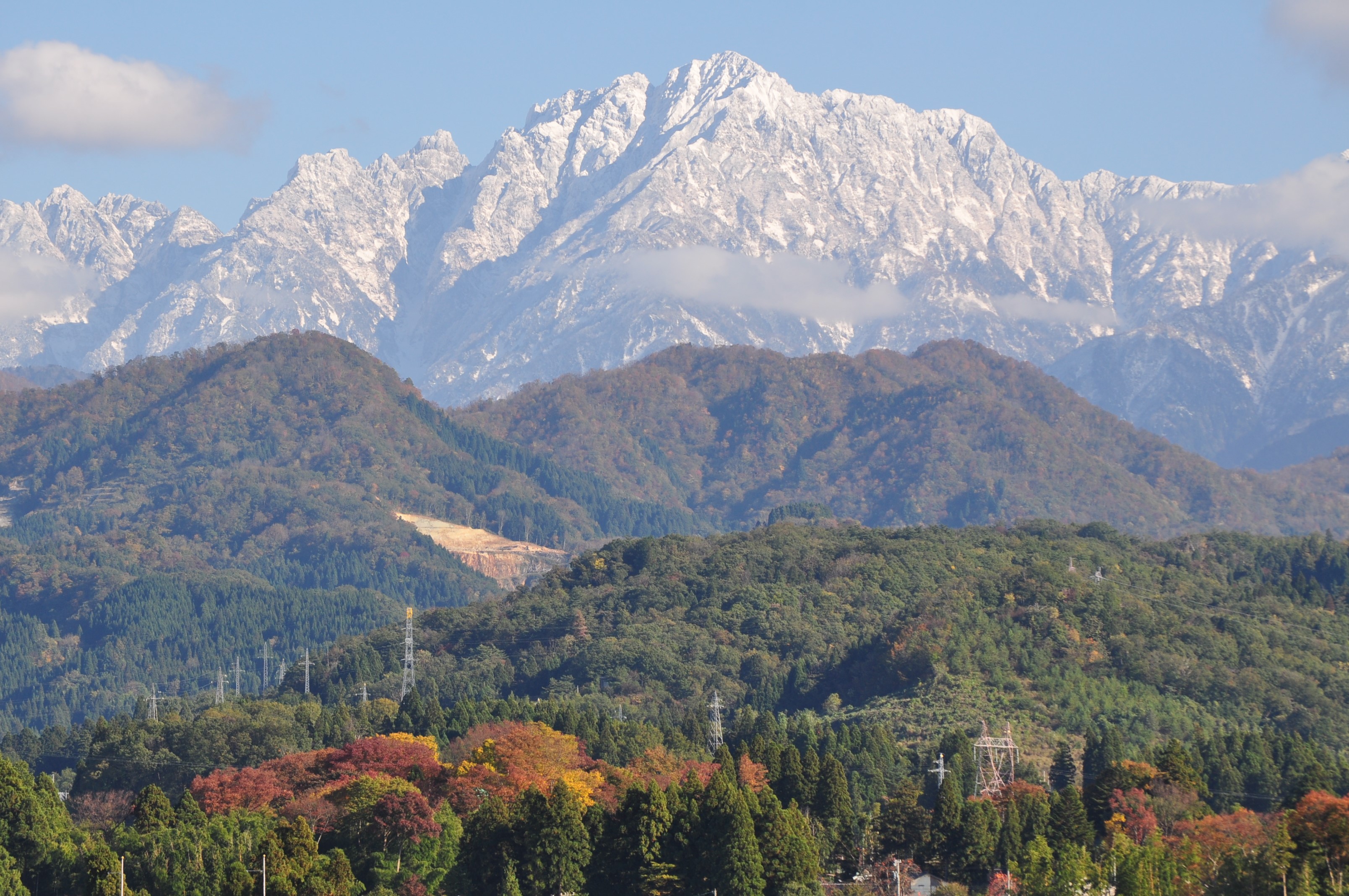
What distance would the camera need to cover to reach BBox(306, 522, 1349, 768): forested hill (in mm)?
134875

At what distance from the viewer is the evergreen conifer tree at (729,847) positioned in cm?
8175

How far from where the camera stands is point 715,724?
125 metres

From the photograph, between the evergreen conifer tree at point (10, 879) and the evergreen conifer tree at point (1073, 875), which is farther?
the evergreen conifer tree at point (10, 879)

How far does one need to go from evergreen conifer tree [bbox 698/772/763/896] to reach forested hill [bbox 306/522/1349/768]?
34520 millimetres

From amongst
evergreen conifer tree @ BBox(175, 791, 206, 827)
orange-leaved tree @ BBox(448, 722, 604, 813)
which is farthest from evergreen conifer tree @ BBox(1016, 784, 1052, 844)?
evergreen conifer tree @ BBox(175, 791, 206, 827)

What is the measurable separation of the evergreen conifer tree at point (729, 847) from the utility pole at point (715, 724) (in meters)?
26.2

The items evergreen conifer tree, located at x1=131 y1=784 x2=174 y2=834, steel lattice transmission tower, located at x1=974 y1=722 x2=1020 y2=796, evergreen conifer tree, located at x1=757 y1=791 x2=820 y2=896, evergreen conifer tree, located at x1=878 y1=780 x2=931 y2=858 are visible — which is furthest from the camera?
steel lattice transmission tower, located at x1=974 y1=722 x2=1020 y2=796

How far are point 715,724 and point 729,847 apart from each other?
42946 millimetres

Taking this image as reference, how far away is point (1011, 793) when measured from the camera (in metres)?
97.8

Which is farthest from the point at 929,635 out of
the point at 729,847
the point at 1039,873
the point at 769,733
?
the point at 1039,873

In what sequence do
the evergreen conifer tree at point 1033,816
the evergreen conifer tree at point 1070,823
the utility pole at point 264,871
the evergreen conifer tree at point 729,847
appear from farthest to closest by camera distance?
the evergreen conifer tree at point 1033,816, the evergreen conifer tree at point 1070,823, the evergreen conifer tree at point 729,847, the utility pole at point 264,871

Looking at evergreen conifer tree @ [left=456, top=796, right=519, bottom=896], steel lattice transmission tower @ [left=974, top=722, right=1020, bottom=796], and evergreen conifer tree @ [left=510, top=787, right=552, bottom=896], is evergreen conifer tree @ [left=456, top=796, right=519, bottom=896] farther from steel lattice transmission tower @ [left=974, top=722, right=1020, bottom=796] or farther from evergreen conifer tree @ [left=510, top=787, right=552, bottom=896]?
steel lattice transmission tower @ [left=974, top=722, right=1020, bottom=796]

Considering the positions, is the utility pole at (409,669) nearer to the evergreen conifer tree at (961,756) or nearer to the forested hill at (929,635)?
the forested hill at (929,635)

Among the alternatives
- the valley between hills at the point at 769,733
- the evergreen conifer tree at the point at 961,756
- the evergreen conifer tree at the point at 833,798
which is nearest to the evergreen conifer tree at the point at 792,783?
the valley between hills at the point at 769,733
